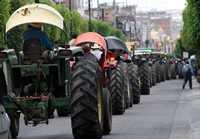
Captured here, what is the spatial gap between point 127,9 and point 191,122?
15150 cm

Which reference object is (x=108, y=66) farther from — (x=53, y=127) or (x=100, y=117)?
(x=100, y=117)

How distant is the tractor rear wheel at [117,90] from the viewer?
23.2 meters

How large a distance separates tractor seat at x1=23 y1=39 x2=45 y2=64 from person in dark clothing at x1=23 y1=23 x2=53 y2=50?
8 cm

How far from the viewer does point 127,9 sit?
170375 millimetres

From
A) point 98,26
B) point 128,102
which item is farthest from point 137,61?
point 98,26

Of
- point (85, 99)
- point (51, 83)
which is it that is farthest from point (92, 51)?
point (85, 99)

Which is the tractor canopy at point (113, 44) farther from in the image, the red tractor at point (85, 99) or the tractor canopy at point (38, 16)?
the tractor canopy at point (38, 16)

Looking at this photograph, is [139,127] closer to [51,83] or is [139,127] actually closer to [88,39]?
[88,39]

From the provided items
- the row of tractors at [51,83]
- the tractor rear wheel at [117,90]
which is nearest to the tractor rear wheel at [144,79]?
the tractor rear wheel at [117,90]

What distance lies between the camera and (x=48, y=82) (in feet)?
49.1

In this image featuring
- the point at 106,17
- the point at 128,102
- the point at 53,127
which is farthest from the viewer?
the point at 106,17

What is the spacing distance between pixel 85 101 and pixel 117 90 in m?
9.51

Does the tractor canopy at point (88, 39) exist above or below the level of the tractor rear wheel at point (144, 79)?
above

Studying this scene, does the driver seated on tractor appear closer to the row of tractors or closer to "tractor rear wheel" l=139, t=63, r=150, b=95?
the row of tractors
